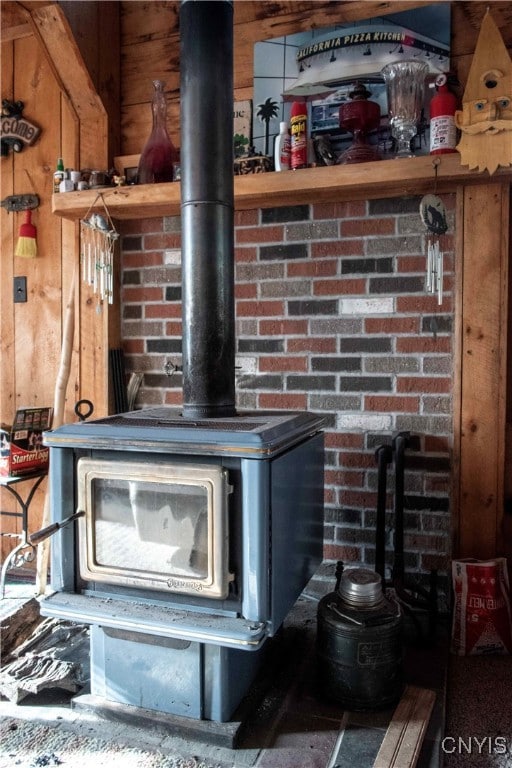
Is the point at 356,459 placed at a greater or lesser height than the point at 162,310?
lesser

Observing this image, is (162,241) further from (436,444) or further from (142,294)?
(436,444)

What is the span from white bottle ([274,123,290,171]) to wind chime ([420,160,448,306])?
481mm

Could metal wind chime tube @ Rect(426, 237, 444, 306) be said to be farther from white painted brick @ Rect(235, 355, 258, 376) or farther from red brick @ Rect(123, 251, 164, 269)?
red brick @ Rect(123, 251, 164, 269)

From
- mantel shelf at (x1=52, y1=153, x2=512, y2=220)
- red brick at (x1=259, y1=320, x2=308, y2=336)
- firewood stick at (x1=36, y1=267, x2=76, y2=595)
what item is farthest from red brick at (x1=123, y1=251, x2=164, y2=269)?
red brick at (x1=259, y1=320, x2=308, y2=336)

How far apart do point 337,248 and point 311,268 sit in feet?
0.38

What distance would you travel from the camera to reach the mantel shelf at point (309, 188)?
1841mm

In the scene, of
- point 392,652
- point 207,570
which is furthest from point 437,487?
point 207,570

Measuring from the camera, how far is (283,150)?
6.70 ft

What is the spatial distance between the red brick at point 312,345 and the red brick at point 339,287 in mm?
166

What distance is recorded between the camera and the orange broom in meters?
2.41

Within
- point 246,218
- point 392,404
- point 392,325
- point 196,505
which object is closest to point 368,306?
point 392,325

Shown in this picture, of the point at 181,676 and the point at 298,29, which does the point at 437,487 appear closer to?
the point at 181,676

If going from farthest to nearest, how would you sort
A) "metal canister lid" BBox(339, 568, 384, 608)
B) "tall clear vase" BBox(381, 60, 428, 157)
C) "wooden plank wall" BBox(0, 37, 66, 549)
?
"wooden plank wall" BBox(0, 37, 66, 549), "tall clear vase" BBox(381, 60, 428, 157), "metal canister lid" BBox(339, 568, 384, 608)

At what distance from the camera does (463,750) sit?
4.73 feet
